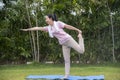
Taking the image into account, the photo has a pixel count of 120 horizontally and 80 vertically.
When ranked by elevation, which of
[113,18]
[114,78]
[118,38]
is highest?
[113,18]

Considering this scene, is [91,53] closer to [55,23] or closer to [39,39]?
[39,39]

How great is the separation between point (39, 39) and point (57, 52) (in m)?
0.74

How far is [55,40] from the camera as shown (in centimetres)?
1075

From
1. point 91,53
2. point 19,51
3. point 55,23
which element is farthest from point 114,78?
point 19,51

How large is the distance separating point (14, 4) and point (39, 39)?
1390 millimetres

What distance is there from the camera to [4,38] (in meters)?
10.5

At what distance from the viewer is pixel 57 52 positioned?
1076 cm

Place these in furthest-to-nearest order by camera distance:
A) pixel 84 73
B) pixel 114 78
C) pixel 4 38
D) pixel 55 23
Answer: pixel 4 38
pixel 84 73
pixel 114 78
pixel 55 23

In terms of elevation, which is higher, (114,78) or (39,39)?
(39,39)

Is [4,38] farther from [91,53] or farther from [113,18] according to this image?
[113,18]

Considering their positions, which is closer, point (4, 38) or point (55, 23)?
point (55, 23)

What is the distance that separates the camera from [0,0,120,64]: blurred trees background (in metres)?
10.6

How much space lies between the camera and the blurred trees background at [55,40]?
34.8 ft

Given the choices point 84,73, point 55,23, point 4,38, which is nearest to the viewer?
point 55,23
